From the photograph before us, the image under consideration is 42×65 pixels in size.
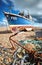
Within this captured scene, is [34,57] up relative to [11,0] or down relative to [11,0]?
down

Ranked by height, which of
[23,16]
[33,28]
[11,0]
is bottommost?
[33,28]

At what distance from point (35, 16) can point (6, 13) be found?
3.58ft

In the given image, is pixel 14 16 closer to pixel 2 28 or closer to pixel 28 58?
pixel 2 28

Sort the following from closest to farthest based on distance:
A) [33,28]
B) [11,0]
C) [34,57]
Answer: [34,57] → [11,0] → [33,28]

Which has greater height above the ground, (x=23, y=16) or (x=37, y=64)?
(x=23, y=16)

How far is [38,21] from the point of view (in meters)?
5.36

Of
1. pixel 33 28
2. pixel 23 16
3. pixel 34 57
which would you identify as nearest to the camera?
pixel 34 57

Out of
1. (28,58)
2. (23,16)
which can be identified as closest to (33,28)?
(23,16)

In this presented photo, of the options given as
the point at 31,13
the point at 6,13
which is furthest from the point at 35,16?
the point at 6,13

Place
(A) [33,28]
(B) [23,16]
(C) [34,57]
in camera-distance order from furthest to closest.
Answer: (B) [23,16] → (A) [33,28] → (C) [34,57]

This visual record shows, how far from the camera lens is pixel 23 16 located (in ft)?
19.1

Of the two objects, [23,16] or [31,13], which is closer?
[31,13]

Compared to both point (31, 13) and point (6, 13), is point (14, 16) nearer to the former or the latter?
point (6, 13)

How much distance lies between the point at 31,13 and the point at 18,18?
0.74 meters
